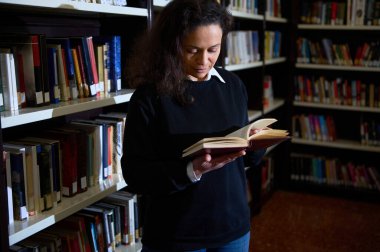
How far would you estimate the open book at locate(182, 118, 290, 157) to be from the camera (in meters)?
1.09

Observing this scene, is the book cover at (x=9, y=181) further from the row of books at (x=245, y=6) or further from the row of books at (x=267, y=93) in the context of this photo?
the row of books at (x=267, y=93)

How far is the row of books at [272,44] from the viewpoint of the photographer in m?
3.38

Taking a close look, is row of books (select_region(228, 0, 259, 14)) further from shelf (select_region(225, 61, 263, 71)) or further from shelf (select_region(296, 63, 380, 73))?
shelf (select_region(296, 63, 380, 73))

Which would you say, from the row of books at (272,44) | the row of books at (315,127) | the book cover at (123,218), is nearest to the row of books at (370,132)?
the row of books at (315,127)

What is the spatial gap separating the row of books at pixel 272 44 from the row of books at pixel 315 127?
59 cm

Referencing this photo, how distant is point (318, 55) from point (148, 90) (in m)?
2.77

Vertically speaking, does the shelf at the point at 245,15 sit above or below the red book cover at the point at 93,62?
above

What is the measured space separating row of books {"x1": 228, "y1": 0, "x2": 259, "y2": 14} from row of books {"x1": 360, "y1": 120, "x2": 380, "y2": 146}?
4.36ft

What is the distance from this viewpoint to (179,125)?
1223 millimetres

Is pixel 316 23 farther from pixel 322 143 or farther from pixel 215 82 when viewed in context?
pixel 215 82

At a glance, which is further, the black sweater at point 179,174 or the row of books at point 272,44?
the row of books at point 272,44

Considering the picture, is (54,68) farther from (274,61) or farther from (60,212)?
(274,61)

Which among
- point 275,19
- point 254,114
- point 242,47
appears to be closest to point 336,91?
point 275,19

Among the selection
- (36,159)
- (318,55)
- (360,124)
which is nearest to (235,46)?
(318,55)
